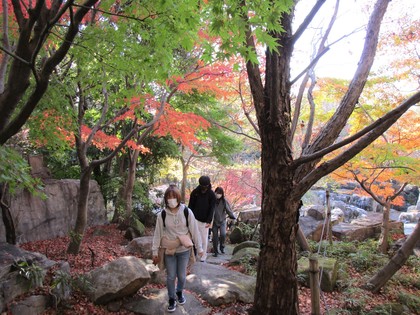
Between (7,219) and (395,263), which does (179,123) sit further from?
(395,263)

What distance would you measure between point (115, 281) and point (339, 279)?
4.53 m

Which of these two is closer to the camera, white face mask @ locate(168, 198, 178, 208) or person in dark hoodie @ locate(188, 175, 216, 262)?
white face mask @ locate(168, 198, 178, 208)

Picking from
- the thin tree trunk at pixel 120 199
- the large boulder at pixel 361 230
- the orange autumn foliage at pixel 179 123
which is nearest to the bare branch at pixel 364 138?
the orange autumn foliage at pixel 179 123

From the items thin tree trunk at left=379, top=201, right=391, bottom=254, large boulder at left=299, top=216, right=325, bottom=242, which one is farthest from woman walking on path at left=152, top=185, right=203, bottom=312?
large boulder at left=299, top=216, right=325, bottom=242

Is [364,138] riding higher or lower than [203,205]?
higher

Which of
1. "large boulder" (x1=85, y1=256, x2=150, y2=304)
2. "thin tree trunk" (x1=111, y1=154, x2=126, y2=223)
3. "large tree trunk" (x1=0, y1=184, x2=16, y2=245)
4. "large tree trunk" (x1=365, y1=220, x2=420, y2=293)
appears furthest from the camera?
"thin tree trunk" (x1=111, y1=154, x2=126, y2=223)

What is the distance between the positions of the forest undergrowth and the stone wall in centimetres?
34

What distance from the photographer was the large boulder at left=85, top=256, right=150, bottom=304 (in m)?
4.36

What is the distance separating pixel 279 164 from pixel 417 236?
3.83m

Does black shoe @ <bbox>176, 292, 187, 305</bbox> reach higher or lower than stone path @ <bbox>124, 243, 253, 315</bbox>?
higher

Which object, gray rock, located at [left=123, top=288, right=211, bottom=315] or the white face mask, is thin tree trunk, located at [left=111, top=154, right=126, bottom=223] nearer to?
gray rock, located at [left=123, top=288, right=211, bottom=315]

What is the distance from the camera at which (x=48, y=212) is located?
8867 mm

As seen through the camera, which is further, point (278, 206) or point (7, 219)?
point (7, 219)

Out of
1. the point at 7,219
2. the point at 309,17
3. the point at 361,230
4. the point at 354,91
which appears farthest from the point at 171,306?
the point at 361,230
